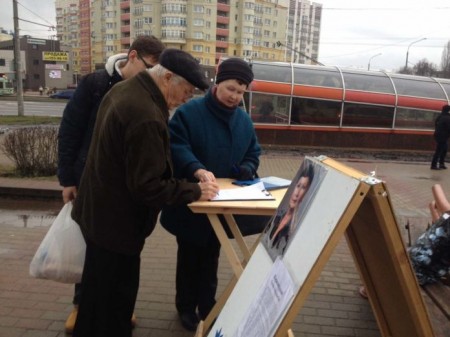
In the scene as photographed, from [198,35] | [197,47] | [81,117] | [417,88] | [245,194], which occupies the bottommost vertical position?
[245,194]

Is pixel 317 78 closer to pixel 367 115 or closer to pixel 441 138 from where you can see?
pixel 367 115

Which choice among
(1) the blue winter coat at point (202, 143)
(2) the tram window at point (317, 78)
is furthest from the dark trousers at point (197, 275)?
(2) the tram window at point (317, 78)

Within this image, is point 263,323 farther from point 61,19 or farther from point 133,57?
point 61,19

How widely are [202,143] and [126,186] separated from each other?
0.73m

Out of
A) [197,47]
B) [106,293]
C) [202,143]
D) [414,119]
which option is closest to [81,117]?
[202,143]

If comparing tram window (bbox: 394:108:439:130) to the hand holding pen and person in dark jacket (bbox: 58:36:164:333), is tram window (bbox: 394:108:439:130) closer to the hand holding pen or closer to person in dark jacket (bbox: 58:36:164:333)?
person in dark jacket (bbox: 58:36:164:333)

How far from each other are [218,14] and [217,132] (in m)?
76.0

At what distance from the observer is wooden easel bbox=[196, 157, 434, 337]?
1.29 m

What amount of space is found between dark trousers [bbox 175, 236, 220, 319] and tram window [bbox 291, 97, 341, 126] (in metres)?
10.7

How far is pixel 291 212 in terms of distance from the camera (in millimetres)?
1643

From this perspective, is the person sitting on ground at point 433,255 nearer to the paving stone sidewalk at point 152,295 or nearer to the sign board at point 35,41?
the paving stone sidewalk at point 152,295

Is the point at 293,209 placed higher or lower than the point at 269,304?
higher

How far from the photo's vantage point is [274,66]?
43.6ft

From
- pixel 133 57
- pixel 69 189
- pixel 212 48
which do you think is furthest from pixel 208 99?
pixel 212 48
